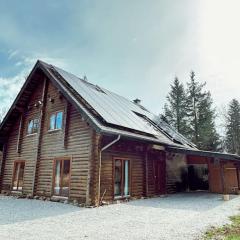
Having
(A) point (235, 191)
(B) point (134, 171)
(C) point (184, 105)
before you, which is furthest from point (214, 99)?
(B) point (134, 171)

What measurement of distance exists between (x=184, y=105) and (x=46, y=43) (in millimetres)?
22197

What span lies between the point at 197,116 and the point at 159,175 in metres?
17.9

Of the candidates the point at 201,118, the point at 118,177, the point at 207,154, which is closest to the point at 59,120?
the point at 118,177

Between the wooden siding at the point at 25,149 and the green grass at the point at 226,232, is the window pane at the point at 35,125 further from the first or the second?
the green grass at the point at 226,232

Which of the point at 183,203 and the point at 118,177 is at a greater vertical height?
the point at 118,177

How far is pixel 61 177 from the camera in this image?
36.8ft

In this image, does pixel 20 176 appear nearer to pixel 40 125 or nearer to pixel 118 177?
pixel 40 125

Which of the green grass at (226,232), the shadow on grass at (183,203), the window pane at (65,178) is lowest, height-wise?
the green grass at (226,232)

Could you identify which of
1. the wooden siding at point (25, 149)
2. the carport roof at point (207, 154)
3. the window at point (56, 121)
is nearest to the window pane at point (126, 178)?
the carport roof at point (207, 154)

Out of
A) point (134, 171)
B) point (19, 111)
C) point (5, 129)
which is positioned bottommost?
point (134, 171)

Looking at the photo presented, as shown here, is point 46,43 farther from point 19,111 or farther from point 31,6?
point 19,111

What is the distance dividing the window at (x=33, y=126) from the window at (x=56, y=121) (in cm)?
149

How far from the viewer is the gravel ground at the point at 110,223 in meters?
5.36

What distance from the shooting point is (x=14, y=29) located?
1142 cm
